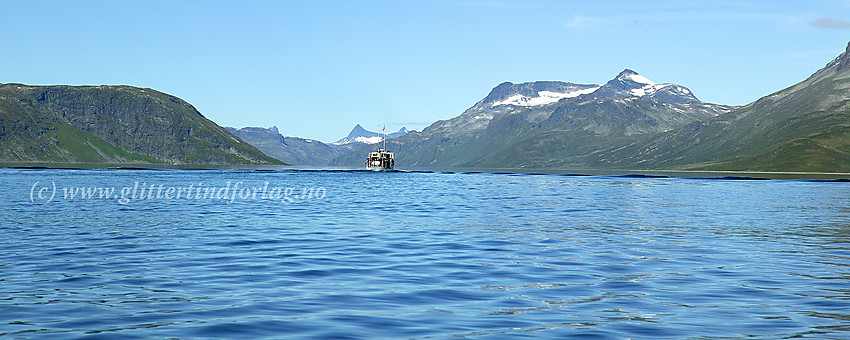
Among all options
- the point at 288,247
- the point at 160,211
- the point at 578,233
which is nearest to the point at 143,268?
the point at 288,247

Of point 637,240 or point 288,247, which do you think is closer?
point 288,247

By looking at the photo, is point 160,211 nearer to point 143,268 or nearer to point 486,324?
point 143,268

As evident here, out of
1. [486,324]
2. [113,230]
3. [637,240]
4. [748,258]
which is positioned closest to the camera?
[486,324]

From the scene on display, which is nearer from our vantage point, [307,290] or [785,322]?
[785,322]

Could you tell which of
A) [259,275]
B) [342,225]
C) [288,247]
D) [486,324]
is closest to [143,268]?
[259,275]

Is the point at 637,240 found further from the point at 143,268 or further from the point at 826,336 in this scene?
the point at 143,268

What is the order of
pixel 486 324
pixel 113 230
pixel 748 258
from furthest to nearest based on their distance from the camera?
1. pixel 113 230
2. pixel 748 258
3. pixel 486 324

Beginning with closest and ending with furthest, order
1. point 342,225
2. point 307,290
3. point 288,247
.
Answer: point 307,290, point 288,247, point 342,225

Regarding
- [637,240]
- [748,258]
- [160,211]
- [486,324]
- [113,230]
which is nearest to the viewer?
[486,324]

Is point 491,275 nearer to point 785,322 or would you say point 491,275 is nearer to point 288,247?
point 785,322

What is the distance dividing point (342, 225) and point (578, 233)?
1719 centimetres

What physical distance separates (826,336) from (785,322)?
1.89 m

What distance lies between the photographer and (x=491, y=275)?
26969 millimetres

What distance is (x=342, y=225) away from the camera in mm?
50000
